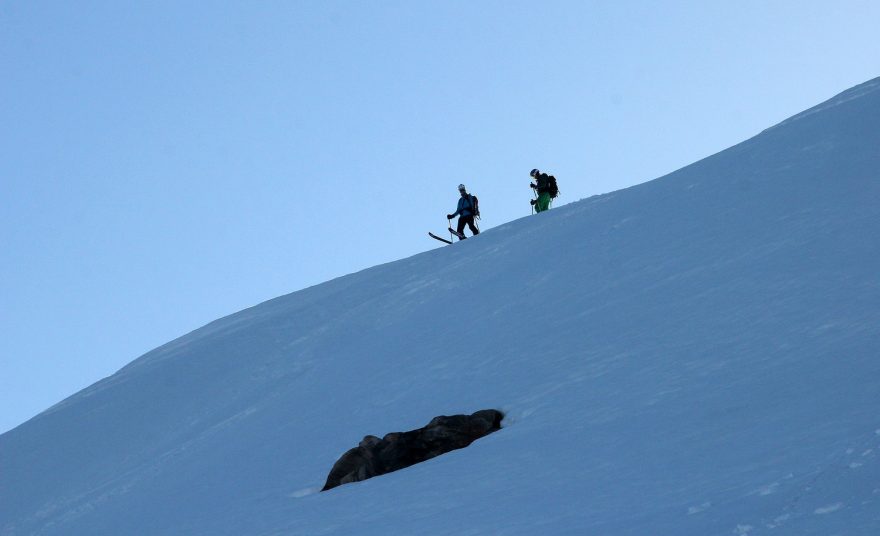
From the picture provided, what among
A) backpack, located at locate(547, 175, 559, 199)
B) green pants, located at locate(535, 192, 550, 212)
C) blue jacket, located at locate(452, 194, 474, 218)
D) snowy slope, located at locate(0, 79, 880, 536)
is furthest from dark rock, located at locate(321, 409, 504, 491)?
blue jacket, located at locate(452, 194, 474, 218)

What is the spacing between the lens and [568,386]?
8273mm

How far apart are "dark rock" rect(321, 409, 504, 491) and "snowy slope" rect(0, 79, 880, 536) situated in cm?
23

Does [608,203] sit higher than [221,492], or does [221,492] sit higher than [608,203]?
[608,203]

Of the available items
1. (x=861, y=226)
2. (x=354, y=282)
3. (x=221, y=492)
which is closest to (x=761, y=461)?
(x=861, y=226)

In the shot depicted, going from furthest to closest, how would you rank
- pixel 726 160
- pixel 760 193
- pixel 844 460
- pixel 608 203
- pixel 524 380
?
pixel 608 203 → pixel 726 160 → pixel 760 193 → pixel 524 380 → pixel 844 460

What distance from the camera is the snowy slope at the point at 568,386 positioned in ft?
18.1

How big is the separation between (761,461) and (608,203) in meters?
9.56

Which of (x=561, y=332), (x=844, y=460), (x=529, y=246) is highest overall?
(x=529, y=246)

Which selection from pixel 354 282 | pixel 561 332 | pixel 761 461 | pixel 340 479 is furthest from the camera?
pixel 354 282

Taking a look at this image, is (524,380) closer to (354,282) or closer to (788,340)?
(788,340)

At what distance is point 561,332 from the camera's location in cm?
989

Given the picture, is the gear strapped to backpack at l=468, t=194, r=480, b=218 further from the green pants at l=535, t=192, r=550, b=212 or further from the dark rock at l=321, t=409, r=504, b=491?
the dark rock at l=321, t=409, r=504, b=491

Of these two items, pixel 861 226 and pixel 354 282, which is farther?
pixel 354 282

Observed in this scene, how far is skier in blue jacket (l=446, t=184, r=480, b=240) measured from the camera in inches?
778
